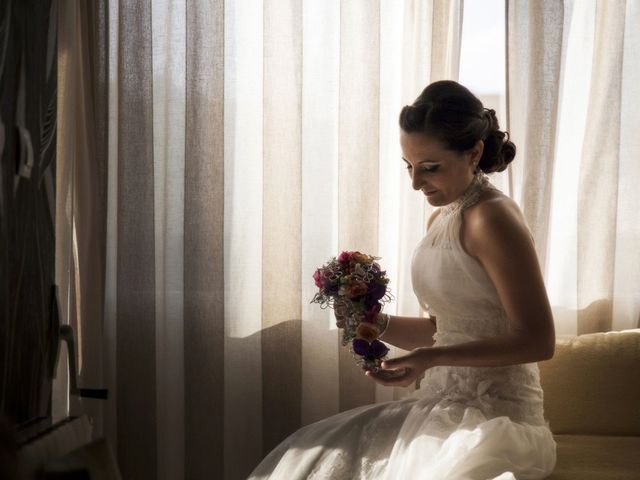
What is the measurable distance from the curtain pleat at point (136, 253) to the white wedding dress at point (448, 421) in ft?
3.88

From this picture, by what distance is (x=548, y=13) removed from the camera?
306 cm

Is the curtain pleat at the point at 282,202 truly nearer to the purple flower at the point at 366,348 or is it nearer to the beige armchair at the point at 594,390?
the purple flower at the point at 366,348

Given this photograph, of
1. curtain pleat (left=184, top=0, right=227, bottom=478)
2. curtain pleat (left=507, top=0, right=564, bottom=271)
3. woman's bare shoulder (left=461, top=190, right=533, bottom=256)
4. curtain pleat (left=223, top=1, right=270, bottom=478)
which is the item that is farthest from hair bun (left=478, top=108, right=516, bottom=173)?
curtain pleat (left=184, top=0, right=227, bottom=478)

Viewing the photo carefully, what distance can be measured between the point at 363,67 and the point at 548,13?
812 mm

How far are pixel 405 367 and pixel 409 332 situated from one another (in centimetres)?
46

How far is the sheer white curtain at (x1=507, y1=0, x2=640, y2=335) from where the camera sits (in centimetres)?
307

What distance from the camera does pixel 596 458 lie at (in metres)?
2.40

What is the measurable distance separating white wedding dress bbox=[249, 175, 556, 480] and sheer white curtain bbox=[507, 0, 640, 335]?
0.81 m

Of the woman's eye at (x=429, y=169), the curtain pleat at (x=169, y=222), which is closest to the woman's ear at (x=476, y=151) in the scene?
the woman's eye at (x=429, y=169)

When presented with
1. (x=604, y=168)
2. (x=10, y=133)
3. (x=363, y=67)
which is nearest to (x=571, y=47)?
(x=604, y=168)

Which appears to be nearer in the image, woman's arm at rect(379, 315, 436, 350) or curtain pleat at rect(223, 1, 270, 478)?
woman's arm at rect(379, 315, 436, 350)

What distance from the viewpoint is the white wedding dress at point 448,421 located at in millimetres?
1969

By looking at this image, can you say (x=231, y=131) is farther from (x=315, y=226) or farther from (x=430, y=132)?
(x=430, y=132)

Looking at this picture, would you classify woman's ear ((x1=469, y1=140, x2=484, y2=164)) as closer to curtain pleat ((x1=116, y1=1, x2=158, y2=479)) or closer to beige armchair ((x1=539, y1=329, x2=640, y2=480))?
beige armchair ((x1=539, y1=329, x2=640, y2=480))
